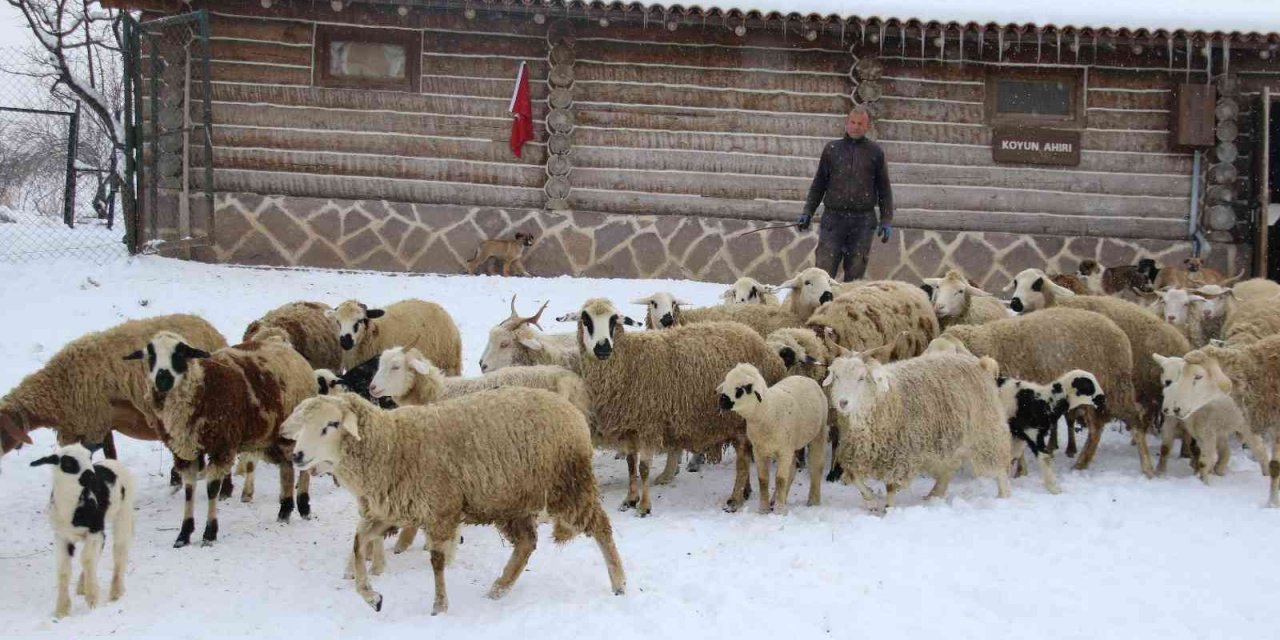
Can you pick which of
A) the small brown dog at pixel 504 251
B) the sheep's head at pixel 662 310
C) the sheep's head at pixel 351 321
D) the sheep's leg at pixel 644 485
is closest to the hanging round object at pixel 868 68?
the small brown dog at pixel 504 251

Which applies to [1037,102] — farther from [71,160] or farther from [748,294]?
[71,160]

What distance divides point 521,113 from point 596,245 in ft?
5.71

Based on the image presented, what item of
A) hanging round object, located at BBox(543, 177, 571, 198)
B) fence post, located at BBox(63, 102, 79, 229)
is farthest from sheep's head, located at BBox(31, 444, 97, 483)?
fence post, located at BBox(63, 102, 79, 229)

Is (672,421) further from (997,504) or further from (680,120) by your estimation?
(680,120)

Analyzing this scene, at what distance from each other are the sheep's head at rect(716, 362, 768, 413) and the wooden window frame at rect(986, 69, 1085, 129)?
874cm

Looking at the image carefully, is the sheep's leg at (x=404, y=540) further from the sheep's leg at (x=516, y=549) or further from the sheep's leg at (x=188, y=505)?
the sheep's leg at (x=188, y=505)

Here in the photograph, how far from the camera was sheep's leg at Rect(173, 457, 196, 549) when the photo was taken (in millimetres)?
6410

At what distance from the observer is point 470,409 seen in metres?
5.79

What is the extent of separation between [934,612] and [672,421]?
2.41m

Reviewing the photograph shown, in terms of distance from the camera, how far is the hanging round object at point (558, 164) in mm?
13922

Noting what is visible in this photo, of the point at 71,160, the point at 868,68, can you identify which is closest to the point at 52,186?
the point at 71,160

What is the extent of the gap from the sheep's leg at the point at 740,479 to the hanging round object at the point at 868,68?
7.84 m

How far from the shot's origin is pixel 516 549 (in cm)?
569

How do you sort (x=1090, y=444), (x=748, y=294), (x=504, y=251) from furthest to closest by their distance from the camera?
(x=504, y=251) → (x=748, y=294) → (x=1090, y=444)
